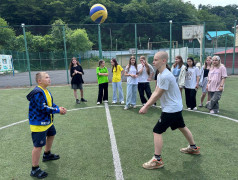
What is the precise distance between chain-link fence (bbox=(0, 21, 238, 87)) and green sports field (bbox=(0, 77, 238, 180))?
8175 millimetres

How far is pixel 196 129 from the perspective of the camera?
16.3 ft

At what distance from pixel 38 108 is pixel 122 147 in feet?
6.43

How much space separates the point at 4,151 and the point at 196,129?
14.9 ft

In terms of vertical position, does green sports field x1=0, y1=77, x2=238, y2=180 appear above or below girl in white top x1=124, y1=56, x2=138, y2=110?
below

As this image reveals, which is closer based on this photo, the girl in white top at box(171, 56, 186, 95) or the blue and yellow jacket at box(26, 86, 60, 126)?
the blue and yellow jacket at box(26, 86, 60, 126)

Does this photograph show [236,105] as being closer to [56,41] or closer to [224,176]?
[224,176]

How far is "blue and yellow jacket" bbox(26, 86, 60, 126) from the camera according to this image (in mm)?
2971

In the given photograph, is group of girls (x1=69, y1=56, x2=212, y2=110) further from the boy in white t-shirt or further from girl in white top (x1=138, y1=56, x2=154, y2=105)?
the boy in white t-shirt

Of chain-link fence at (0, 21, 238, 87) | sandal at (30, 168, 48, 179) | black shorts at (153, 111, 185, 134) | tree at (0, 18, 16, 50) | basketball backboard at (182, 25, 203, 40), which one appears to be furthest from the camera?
tree at (0, 18, 16, 50)

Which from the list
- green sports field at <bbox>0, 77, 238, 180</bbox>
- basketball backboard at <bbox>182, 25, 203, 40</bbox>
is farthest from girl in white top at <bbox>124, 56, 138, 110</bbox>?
basketball backboard at <bbox>182, 25, 203, 40</bbox>

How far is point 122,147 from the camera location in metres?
4.07

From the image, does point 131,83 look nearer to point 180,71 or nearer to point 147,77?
point 147,77

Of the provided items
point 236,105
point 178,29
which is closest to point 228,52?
point 178,29

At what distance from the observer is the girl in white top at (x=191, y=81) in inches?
263
